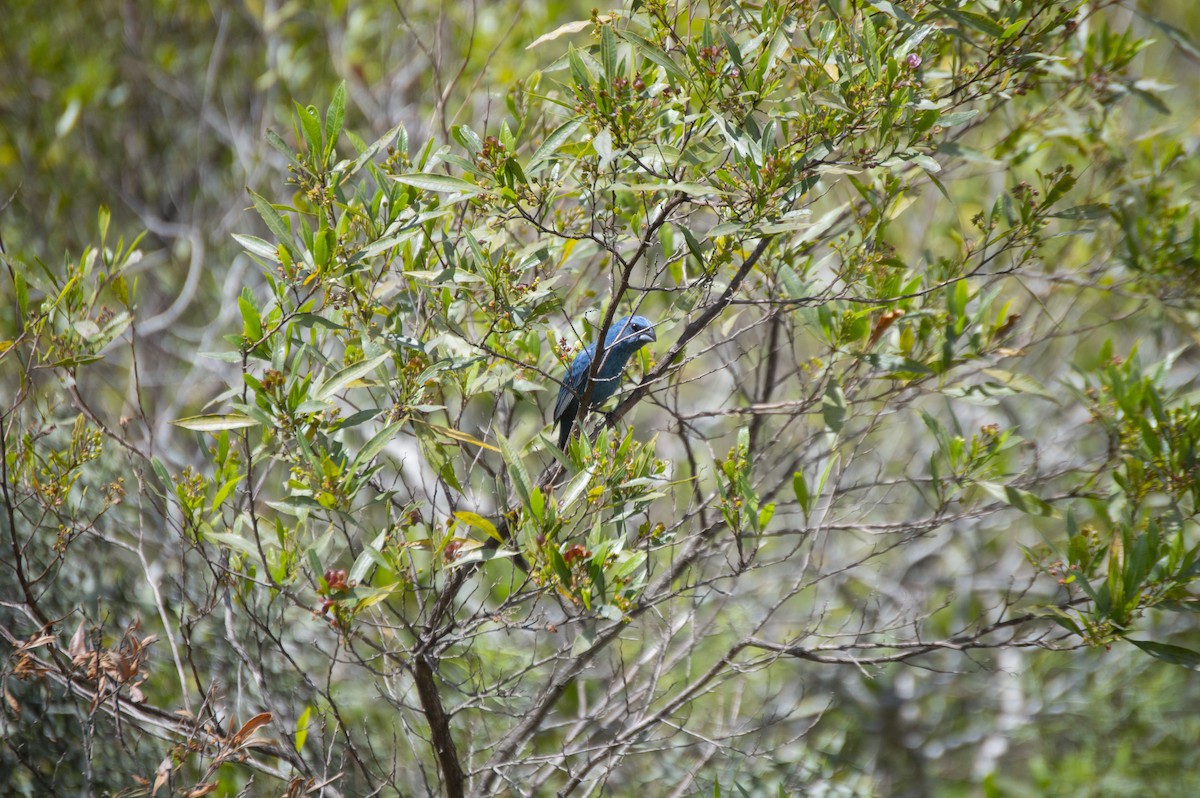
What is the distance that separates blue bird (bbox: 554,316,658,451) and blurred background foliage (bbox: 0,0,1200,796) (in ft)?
0.44

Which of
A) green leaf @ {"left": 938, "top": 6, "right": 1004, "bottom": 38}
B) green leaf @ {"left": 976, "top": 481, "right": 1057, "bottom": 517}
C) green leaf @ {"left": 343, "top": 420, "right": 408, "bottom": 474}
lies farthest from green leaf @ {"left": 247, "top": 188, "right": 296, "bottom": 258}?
green leaf @ {"left": 976, "top": 481, "right": 1057, "bottom": 517}

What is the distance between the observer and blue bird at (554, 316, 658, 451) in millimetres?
2778

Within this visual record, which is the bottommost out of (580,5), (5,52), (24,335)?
(24,335)

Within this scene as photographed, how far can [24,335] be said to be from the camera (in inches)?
99.5

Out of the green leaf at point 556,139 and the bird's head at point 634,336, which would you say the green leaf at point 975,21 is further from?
the bird's head at point 634,336

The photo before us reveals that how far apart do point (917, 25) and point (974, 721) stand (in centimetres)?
478

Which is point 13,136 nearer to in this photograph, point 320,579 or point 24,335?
point 24,335

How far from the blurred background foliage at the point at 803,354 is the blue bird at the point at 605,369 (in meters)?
0.13

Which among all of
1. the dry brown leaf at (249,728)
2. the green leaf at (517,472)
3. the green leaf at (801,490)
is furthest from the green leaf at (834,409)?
the dry brown leaf at (249,728)

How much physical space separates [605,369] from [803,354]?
14.1 ft

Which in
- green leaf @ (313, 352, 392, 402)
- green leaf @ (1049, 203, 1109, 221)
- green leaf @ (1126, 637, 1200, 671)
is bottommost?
green leaf @ (1126, 637, 1200, 671)

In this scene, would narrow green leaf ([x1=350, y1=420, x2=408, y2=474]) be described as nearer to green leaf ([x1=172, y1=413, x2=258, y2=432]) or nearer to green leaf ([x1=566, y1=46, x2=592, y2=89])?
green leaf ([x1=172, y1=413, x2=258, y2=432])

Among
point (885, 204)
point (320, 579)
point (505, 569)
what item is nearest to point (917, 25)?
point (885, 204)

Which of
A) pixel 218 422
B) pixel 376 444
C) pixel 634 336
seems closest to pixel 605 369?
pixel 634 336
